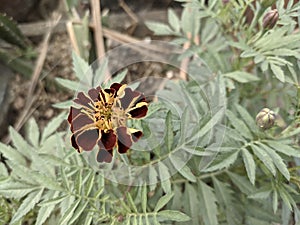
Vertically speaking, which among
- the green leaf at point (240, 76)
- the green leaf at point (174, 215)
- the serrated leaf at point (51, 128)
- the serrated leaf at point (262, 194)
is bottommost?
the green leaf at point (174, 215)

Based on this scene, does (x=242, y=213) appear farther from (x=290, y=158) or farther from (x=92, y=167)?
(x=92, y=167)

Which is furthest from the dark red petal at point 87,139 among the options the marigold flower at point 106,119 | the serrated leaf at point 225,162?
the serrated leaf at point 225,162

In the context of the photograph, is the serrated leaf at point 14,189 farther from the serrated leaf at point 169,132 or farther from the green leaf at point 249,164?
the green leaf at point 249,164

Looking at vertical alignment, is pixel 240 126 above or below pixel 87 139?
above

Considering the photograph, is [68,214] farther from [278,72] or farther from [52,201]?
[278,72]

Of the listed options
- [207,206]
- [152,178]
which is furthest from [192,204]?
[152,178]

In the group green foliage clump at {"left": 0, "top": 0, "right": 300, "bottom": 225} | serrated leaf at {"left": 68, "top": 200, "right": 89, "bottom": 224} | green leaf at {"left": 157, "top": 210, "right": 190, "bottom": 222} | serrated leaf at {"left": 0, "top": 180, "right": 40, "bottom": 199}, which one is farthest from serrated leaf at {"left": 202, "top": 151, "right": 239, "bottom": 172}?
serrated leaf at {"left": 0, "top": 180, "right": 40, "bottom": 199}

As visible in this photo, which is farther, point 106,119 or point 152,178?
point 152,178
